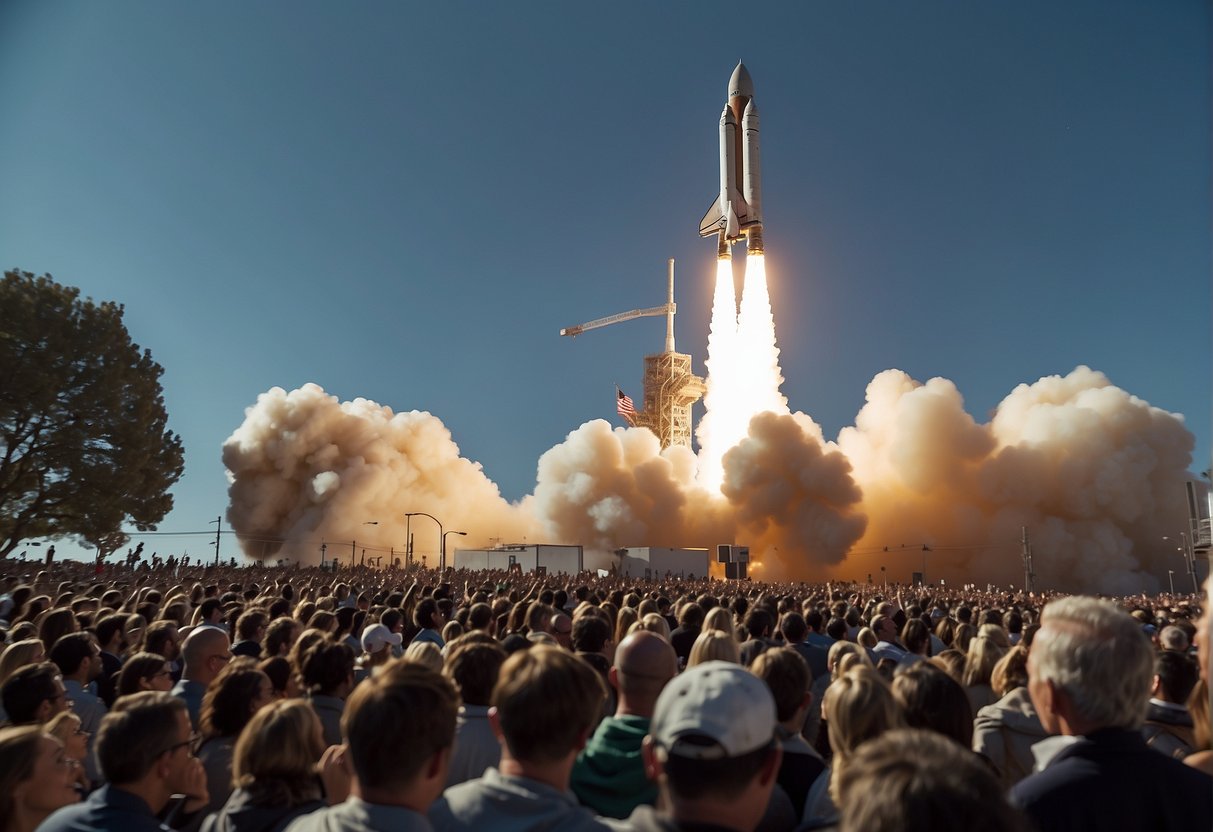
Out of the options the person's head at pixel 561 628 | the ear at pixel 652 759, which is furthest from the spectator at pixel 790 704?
the person's head at pixel 561 628

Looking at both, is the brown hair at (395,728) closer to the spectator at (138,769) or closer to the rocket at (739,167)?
the spectator at (138,769)

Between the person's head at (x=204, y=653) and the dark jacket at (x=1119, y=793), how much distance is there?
4.69 metres

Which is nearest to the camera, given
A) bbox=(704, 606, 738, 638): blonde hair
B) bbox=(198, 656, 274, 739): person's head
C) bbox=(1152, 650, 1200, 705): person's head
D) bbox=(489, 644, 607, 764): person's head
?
bbox=(489, 644, 607, 764): person's head

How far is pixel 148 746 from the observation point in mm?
3297

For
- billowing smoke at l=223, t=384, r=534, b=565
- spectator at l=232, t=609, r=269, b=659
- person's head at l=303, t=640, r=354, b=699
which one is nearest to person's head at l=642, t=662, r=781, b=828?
person's head at l=303, t=640, r=354, b=699

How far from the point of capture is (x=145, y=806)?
10.6 ft

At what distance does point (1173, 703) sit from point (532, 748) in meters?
3.51

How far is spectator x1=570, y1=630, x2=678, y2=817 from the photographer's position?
3.40 m

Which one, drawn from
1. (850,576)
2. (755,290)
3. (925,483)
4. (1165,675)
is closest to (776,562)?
(850,576)

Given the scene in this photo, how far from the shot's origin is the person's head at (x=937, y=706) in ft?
11.8

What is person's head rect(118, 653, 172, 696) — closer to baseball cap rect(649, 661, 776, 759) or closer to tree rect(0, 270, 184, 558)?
baseball cap rect(649, 661, 776, 759)

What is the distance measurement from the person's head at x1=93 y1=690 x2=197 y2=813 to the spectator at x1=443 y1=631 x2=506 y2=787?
1223 millimetres

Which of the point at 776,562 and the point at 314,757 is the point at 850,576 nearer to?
the point at 776,562

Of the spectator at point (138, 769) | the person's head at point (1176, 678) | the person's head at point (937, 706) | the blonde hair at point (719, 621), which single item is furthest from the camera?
the blonde hair at point (719, 621)
